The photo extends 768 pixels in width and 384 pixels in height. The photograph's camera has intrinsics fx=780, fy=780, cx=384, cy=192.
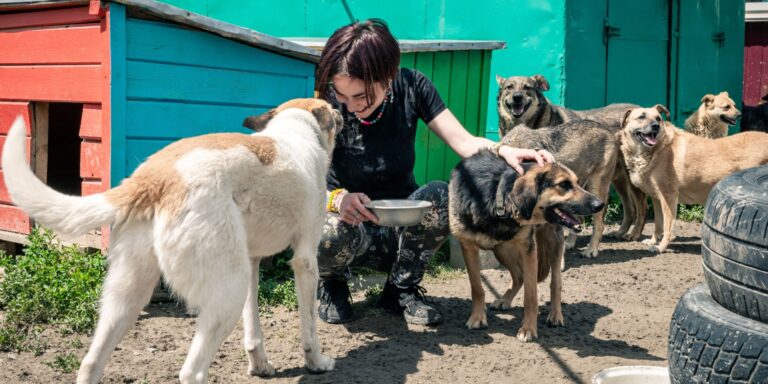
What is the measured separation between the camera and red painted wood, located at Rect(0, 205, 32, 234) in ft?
17.9

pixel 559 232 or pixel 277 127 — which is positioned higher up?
pixel 277 127

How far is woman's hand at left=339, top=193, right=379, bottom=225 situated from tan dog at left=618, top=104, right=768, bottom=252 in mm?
4003

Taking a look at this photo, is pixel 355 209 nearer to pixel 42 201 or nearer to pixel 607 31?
pixel 42 201

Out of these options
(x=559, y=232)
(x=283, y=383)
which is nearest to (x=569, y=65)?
(x=559, y=232)

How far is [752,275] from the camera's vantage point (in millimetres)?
2668

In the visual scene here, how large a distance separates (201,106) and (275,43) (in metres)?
0.67

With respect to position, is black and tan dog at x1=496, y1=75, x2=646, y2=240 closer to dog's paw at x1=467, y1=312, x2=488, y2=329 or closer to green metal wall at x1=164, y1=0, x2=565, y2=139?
green metal wall at x1=164, y1=0, x2=565, y2=139

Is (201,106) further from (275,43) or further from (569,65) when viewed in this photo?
(569,65)

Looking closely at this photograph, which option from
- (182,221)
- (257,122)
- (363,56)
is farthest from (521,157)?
(182,221)

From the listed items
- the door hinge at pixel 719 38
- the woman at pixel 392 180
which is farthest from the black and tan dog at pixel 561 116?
the woman at pixel 392 180

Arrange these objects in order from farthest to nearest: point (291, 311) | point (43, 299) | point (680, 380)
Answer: point (291, 311) → point (43, 299) → point (680, 380)

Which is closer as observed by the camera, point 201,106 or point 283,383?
point 283,383

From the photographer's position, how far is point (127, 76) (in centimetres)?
461

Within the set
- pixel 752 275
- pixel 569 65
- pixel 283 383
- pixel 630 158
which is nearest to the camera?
pixel 752 275
